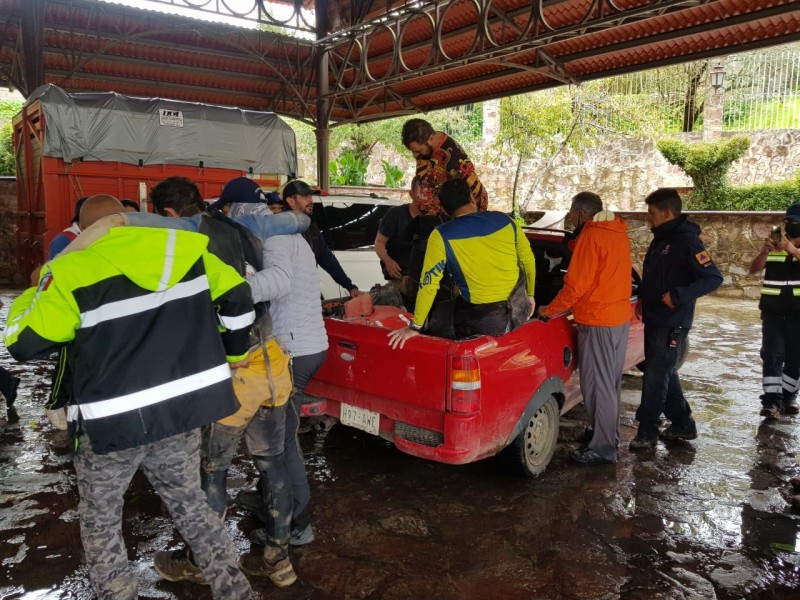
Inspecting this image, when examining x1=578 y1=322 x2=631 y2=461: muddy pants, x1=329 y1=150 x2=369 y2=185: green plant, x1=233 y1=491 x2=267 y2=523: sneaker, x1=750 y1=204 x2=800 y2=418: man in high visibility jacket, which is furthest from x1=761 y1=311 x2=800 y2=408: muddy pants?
x1=329 y1=150 x2=369 y2=185: green plant

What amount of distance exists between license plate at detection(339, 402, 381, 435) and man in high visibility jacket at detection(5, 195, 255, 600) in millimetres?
1328

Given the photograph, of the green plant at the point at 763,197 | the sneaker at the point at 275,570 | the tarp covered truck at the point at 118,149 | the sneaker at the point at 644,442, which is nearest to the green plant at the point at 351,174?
the tarp covered truck at the point at 118,149

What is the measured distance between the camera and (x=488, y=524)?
3.39m

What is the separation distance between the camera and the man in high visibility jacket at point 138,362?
1967mm

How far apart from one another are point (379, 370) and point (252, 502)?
105 cm

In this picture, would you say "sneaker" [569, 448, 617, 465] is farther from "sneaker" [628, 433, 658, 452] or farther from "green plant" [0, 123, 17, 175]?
"green plant" [0, 123, 17, 175]

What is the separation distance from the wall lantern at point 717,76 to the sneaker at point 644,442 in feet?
62.9

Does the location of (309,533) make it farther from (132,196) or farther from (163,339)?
(132,196)

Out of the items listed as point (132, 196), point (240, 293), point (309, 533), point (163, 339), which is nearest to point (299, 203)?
point (240, 293)

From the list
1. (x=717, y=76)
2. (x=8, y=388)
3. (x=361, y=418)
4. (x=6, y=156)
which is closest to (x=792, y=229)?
(x=361, y=418)

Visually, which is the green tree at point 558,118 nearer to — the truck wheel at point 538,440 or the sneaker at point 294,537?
the truck wheel at point 538,440

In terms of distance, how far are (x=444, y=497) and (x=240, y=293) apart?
2076 mm

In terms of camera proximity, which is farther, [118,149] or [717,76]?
[717,76]

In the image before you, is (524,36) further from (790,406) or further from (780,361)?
(790,406)
